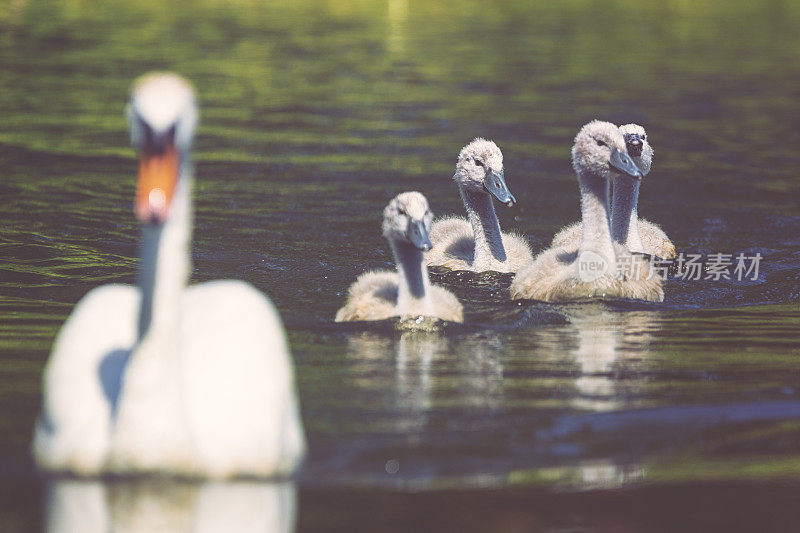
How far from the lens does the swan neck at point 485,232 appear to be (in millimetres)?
11156

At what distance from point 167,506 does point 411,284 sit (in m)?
3.90

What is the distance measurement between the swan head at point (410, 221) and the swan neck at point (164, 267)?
3.38m

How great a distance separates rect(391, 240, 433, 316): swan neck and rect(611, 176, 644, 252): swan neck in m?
2.79

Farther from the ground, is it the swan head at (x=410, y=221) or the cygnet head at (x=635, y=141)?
the cygnet head at (x=635, y=141)

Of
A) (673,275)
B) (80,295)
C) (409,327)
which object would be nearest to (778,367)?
(409,327)

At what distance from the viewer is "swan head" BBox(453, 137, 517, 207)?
36.2 feet

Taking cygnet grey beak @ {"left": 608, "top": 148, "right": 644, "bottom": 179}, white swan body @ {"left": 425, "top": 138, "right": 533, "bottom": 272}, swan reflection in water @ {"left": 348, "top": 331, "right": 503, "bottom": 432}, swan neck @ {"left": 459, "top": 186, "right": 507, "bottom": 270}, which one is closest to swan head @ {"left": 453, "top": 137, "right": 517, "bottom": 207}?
white swan body @ {"left": 425, "top": 138, "right": 533, "bottom": 272}

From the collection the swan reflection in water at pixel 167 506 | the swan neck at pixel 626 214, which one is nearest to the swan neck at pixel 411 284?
the swan neck at pixel 626 214

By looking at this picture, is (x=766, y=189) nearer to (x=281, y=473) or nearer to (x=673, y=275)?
(x=673, y=275)

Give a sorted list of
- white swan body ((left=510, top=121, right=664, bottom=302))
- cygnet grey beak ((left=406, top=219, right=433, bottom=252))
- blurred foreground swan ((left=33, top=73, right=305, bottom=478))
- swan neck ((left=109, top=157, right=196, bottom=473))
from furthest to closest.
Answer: white swan body ((left=510, top=121, right=664, bottom=302)) → cygnet grey beak ((left=406, top=219, right=433, bottom=252)) → swan neck ((left=109, top=157, right=196, bottom=473)) → blurred foreground swan ((left=33, top=73, right=305, bottom=478))

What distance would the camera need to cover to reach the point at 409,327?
879cm

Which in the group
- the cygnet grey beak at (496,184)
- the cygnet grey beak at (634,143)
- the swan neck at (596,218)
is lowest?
the swan neck at (596,218)

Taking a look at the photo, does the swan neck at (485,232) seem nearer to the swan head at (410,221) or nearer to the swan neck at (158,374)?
the swan head at (410,221)

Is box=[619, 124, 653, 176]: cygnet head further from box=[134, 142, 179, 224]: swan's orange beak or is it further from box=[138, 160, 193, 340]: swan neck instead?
box=[134, 142, 179, 224]: swan's orange beak
